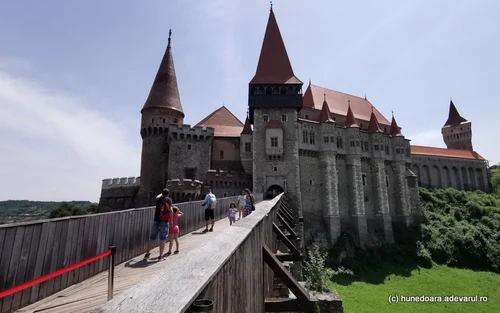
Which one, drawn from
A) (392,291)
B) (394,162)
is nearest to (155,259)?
(392,291)

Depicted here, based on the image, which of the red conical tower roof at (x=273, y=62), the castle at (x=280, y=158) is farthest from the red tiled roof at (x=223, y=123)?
the red conical tower roof at (x=273, y=62)

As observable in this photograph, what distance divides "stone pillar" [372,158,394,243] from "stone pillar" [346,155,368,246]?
2212 millimetres

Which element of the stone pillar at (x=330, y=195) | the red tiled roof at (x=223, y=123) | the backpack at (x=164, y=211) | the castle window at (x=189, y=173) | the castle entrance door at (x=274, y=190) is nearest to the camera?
the backpack at (x=164, y=211)

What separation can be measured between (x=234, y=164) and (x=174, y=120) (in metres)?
7.60

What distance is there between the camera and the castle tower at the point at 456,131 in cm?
5481

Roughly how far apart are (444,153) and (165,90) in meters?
44.8

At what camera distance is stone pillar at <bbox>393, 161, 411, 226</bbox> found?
107 feet

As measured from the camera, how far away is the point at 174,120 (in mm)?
29844

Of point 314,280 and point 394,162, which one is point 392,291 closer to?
point 314,280

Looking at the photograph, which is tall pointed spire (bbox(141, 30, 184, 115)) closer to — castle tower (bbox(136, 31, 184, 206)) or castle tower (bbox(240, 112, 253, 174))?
castle tower (bbox(136, 31, 184, 206))

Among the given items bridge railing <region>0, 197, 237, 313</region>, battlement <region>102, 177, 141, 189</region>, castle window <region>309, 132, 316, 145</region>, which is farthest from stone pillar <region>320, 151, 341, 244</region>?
bridge railing <region>0, 197, 237, 313</region>

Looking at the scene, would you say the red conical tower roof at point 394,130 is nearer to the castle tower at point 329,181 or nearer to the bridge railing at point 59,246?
the castle tower at point 329,181

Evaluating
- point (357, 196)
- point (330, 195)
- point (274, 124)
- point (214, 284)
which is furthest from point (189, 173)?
point (214, 284)

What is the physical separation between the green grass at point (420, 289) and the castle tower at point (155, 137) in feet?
60.5
